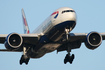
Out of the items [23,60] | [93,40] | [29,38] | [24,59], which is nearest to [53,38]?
[29,38]

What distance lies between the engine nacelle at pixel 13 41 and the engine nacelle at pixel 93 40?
8.98m

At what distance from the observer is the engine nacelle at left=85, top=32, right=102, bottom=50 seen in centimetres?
4338

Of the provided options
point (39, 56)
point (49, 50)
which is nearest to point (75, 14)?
point (49, 50)

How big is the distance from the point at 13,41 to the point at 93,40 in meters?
10.9

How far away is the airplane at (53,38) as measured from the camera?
39719 millimetres

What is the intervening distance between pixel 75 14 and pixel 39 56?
1072 centimetres

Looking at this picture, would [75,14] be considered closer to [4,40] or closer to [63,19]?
[63,19]

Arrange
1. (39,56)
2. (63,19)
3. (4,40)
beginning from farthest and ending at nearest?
(39,56)
(4,40)
(63,19)

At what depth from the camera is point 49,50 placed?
44.7 metres

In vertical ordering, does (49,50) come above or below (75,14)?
below

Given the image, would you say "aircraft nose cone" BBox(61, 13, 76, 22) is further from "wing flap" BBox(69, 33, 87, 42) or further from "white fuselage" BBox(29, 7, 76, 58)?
"wing flap" BBox(69, 33, 87, 42)

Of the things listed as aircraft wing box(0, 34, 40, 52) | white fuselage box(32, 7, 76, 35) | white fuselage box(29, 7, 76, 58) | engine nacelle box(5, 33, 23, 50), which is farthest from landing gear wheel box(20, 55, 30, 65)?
white fuselage box(32, 7, 76, 35)

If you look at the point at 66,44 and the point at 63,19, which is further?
the point at 66,44

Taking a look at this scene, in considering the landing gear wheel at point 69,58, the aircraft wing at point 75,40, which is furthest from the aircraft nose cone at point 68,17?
the landing gear wheel at point 69,58
